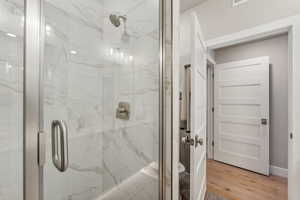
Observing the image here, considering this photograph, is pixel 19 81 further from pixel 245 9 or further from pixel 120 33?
pixel 245 9

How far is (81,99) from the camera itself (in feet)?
4.29

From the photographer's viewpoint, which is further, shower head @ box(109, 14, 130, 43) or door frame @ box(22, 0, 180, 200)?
shower head @ box(109, 14, 130, 43)

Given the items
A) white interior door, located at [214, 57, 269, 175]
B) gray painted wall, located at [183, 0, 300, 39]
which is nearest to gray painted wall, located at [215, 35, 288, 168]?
white interior door, located at [214, 57, 269, 175]

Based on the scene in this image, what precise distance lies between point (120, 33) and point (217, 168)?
256cm

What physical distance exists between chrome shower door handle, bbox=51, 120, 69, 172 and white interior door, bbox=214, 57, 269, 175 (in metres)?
2.70

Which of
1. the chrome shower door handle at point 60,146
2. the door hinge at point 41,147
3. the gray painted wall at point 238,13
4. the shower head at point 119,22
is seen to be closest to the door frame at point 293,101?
the gray painted wall at point 238,13

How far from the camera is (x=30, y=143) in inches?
30.3

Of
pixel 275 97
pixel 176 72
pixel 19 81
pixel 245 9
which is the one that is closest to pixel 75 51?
pixel 19 81

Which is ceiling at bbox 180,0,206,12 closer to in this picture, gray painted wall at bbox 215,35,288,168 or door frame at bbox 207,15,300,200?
door frame at bbox 207,15,300,200

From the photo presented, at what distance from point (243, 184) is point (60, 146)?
7.68 feet

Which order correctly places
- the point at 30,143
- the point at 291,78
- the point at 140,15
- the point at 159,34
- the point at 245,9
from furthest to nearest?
the point at 245,9 < the point at 291,78 < the point at 140,15 < the point at 159,34 < the point at 30,143

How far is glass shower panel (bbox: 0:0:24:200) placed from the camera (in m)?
0.82

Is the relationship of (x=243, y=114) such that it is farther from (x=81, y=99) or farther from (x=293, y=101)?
(x=81, y=99)

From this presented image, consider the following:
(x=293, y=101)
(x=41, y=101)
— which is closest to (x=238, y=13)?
(x=293, y=101)
